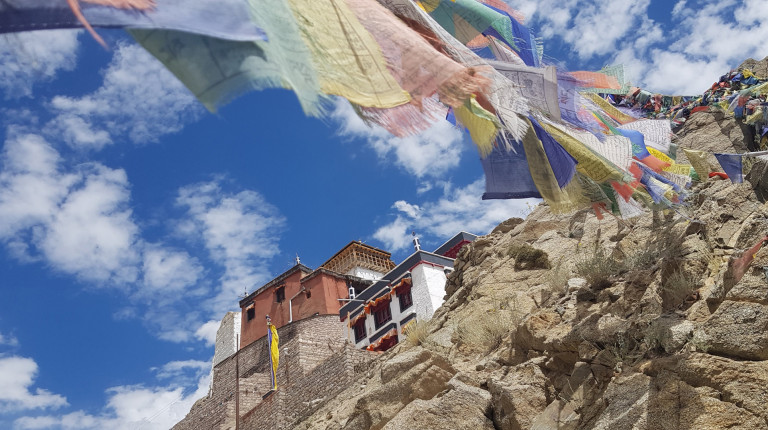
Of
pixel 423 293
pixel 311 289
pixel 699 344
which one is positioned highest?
pixel 311 289

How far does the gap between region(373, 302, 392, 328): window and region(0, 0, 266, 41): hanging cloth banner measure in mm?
24794

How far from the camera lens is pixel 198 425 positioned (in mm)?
29656

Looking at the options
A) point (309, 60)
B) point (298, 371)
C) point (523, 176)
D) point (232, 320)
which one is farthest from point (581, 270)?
point (232, 320)

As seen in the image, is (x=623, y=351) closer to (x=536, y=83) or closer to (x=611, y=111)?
(x=536, y=83)

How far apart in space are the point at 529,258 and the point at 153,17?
33.8 feet

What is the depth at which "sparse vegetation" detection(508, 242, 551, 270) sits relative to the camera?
38.8 feet

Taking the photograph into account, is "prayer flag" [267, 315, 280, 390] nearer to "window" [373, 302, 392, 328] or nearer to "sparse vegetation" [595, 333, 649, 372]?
"window" [373, 302, 392, 328]

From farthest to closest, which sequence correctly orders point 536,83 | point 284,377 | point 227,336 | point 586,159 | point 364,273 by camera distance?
point 227,336, point 364,273, point 284,377, point 586,159, point 536,83

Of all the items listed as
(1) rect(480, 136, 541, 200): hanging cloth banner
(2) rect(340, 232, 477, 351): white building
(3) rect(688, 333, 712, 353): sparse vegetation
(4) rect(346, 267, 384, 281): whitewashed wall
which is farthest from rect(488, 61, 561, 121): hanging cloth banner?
(4) rect(346, 267, 384, 281): whitewashed wall

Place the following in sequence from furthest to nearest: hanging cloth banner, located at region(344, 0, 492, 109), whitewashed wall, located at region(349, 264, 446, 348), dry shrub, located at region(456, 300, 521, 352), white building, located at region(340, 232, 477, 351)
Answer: white building, located at region(340, 232, 477, 351), whitewashed wall, located at region(349, 264, 446, 348), dry shrub, located at region(456, 300, 521, 352), hanging cloth banner, located at region(344, 0, 492, 109)

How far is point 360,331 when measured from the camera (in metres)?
29.0

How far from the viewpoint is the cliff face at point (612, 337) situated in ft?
17.5

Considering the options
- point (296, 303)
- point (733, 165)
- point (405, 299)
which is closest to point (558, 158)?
point (733, 165)

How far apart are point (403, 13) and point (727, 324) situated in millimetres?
4030
